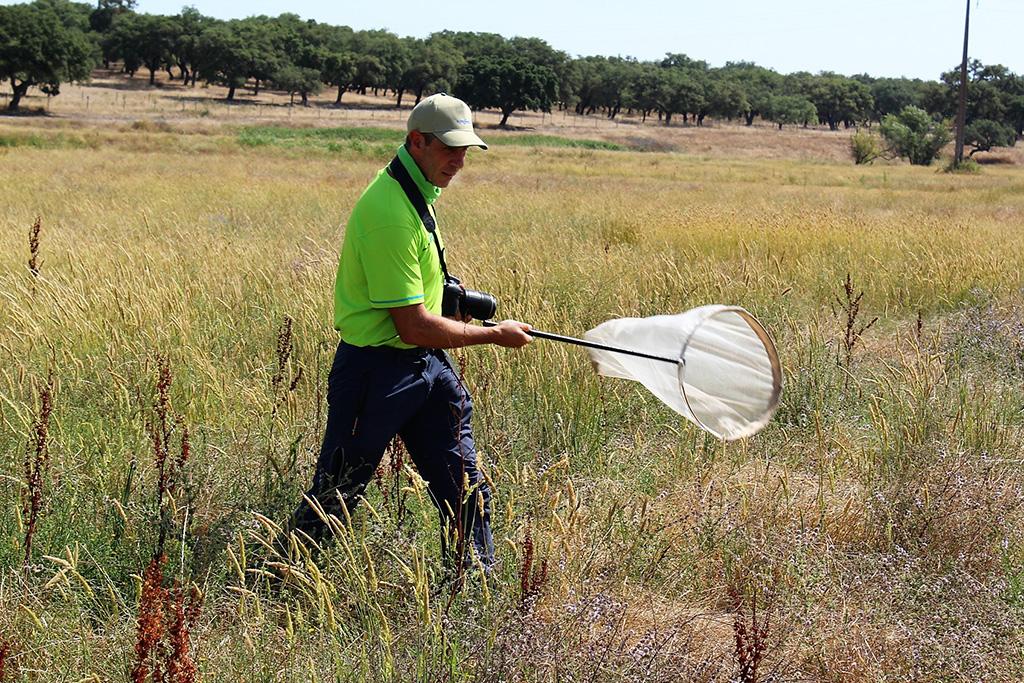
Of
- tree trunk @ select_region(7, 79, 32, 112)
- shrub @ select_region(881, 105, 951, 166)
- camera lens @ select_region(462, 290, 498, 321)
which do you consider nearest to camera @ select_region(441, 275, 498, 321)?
camera lens @ select_region(462, 290, 498, 321)

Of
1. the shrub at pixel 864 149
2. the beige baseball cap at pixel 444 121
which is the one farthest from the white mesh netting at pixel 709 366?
the shrub at pixel 864 149

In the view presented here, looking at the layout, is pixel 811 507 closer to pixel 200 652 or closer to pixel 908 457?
pixel 908 457

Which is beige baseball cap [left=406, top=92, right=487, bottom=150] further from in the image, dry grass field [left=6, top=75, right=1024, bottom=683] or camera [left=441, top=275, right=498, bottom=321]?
dry grass field [left=6, top=75, right=1024, bottom=683]

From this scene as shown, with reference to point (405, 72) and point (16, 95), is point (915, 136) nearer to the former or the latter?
point (405, 72)

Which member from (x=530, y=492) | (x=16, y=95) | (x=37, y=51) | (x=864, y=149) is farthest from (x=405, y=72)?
(x=530, y=492)

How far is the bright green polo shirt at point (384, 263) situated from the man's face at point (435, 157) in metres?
0.03

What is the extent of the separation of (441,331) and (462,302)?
0.36 meters

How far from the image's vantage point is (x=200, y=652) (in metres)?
2.61

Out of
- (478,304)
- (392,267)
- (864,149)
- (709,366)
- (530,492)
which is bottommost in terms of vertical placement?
(530,492)

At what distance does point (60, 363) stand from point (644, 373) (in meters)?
3.30

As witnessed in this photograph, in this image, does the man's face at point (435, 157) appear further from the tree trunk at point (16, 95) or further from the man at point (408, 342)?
the tree trunk at point (16, 95)

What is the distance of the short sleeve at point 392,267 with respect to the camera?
3.09 m

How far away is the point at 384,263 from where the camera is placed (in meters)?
3.09

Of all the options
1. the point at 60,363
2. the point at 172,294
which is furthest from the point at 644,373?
the point at 172,294
